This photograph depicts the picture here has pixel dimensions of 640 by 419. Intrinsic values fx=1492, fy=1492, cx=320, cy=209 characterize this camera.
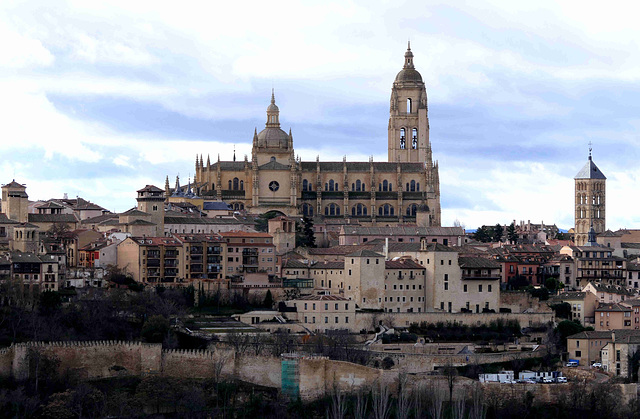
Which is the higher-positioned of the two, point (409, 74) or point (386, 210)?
point (409, 74)

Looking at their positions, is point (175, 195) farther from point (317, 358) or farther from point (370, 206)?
point (317, 358)

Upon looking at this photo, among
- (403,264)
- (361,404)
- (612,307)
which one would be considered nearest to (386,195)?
(403,264)

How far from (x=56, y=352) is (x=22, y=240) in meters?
19.6

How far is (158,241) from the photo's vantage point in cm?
7556

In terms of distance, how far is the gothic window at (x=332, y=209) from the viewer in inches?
4267

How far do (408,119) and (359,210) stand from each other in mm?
14734

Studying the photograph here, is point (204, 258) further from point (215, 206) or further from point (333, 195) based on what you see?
point (333, 195)

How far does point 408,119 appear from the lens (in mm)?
121250

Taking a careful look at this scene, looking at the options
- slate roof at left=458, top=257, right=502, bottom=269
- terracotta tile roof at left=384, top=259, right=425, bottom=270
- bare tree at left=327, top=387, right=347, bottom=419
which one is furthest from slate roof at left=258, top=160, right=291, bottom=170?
bare tree at left=327, top=387, right=347, bottom=419

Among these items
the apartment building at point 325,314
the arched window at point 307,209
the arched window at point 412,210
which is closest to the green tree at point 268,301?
the apartment building at point 325,314

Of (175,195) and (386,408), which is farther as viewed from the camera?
(175,195)

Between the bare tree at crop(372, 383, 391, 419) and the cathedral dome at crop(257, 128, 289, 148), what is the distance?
2078 inches

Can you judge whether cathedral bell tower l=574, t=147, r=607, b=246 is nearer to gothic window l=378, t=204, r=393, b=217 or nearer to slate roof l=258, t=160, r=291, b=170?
gothic window l=378, t=204, r=393, b=217

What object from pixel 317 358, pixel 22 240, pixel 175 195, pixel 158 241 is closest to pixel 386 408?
pixel 317 358
